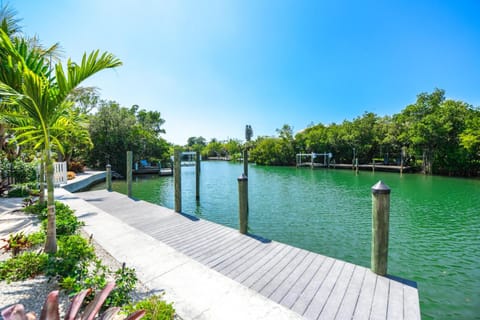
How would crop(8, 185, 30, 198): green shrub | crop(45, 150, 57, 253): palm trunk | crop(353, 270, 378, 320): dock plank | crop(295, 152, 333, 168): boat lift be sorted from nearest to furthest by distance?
crop(353, 270, 378, 320): dock plank, crop(45, 150, 57, 253): palm trunk, crop(8, 185, 30, 198): green shrub, crop(295, 152, 333, 168): boat lift

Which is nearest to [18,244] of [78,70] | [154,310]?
[78,70]

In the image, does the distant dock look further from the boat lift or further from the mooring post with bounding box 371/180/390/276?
the boat lift

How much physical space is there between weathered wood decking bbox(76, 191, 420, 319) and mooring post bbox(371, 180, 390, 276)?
0.54 feet

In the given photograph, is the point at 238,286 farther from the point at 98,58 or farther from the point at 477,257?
the point at 477,257

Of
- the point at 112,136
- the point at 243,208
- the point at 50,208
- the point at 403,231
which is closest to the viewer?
the point at 50,208

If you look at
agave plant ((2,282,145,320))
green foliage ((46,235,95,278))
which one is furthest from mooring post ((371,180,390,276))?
green foliage ((46,235,95,278))

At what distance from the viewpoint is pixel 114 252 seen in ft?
11.4

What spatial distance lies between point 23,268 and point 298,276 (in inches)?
134

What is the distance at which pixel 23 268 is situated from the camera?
2.55m

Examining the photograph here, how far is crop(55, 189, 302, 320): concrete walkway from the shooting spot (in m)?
2.05

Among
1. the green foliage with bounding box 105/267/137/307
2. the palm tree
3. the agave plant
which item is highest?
the palm tree

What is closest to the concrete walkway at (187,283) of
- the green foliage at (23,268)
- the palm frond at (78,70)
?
the green foliage at (23,268)

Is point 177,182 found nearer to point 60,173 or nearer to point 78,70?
point 78,70

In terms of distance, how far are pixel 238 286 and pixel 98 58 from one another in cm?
328
